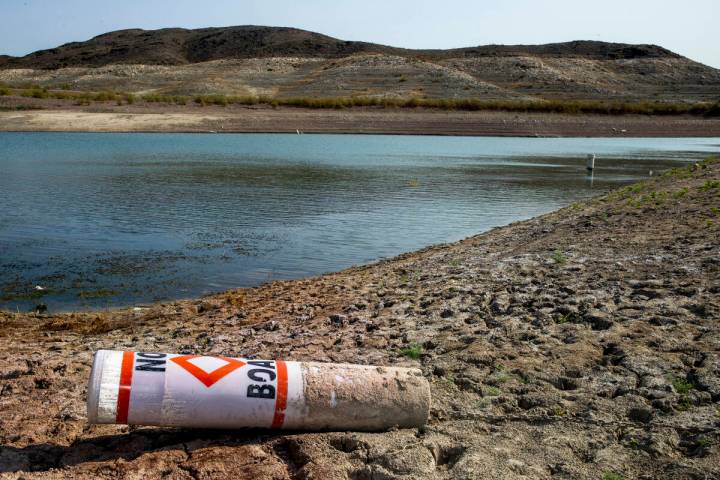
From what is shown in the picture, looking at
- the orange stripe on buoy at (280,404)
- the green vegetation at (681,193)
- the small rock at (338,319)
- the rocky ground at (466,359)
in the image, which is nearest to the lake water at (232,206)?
the rocky ground at (466,359)

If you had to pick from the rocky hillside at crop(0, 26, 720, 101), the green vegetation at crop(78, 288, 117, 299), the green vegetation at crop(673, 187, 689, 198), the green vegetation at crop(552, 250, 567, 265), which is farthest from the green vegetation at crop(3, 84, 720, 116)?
the green vegetation at crop(552, 250, 567, 265)

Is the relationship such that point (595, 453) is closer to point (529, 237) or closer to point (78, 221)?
point (529, 237)

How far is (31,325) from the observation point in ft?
28.7

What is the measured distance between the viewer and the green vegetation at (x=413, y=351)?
21.0ft

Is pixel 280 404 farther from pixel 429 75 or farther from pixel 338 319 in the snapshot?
pixel 429 75

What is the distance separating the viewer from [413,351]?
6.47m

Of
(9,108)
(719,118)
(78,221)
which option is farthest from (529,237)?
(719,118)

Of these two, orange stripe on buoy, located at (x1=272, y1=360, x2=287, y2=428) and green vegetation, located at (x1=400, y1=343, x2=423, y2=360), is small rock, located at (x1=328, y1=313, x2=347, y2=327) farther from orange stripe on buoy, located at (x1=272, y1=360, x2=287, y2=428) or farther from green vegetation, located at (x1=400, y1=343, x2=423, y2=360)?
orange stripe on buoy, located at (x1=272, y1=360, x2=287, y2=428)

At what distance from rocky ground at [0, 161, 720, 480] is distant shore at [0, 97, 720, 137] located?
42856 mm

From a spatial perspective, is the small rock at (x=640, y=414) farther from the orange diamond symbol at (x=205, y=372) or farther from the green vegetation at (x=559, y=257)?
the green vegetation at (x=559, y=257)

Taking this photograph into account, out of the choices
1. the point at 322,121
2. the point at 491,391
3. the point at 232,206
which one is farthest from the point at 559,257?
the point at 322,121

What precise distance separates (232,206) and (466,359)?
14.2 metres

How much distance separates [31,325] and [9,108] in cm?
5011

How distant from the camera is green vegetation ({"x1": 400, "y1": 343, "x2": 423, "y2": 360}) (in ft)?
21.0
